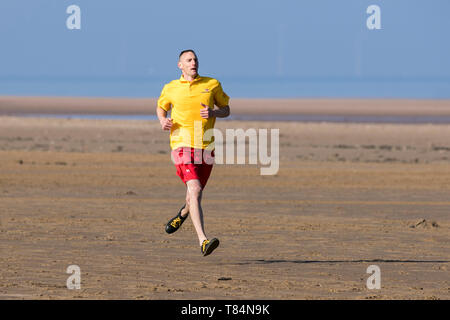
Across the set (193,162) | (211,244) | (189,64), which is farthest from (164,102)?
(211,244)

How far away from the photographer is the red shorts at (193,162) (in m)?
10.5

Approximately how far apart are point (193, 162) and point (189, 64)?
103 cm

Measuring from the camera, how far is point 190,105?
1039 centimetres

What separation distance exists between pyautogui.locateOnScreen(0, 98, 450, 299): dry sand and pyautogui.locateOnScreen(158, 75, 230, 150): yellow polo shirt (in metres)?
1.33

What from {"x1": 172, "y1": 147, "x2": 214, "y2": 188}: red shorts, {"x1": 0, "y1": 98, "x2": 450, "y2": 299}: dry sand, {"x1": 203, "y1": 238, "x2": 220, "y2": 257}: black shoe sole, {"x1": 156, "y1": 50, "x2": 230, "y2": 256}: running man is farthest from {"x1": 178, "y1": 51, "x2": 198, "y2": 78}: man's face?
{"x1": 0, "y1": 98, "x2": 450, "y2": 299}: dry sand

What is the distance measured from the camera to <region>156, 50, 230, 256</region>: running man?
10391 millimetres

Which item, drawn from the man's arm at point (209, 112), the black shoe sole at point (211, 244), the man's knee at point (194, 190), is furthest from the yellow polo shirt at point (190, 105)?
the black shoe sole at point (211, 244)

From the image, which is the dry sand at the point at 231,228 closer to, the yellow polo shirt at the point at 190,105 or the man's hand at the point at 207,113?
the yellow polo shirt at the point at 190,105

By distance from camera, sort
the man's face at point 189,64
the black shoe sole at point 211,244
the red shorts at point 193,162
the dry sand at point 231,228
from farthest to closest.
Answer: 1. the red shorts at point 193,162
2. the man's face at point 189,64
3. the black shoe sole at point 211,244
4. the dry sand at point 231,228

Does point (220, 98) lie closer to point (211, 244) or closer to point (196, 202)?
point (196, 202)

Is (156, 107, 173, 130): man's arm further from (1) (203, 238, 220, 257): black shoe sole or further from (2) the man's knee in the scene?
(1) (203, 238, 220, 257): black shoe sole

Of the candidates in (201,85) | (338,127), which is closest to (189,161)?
(201,85)
